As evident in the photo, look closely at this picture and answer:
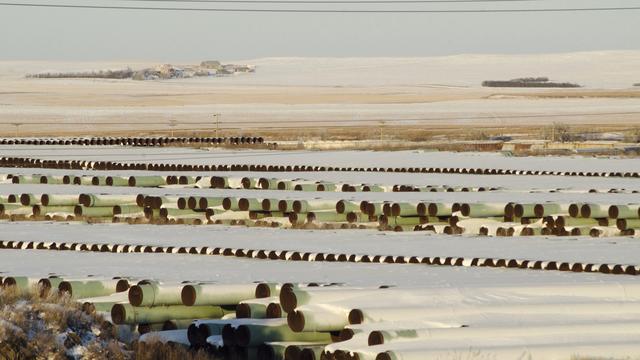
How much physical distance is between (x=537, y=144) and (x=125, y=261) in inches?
1475

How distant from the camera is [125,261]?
67.1ft

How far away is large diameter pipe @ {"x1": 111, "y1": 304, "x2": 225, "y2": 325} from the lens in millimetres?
14784

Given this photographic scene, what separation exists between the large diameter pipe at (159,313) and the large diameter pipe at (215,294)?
0.17m

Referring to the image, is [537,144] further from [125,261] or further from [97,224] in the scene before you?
[125,261]

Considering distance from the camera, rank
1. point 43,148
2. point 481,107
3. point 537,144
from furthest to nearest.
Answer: point 481,107 → point 537,144 → point 43,148

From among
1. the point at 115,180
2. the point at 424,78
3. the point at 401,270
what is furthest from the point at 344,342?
Result: the point at 424,78

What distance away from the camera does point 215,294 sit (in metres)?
15.2

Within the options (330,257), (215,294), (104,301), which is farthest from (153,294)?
(330,257)

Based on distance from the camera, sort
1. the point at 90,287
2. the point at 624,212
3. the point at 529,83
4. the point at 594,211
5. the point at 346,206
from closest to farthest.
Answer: the point at 90,287, the point at 624,212, the point at 594,211, the point at 346,206, the point at 529,83

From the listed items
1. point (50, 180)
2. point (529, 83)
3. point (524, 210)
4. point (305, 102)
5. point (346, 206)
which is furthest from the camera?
point (529, 83)

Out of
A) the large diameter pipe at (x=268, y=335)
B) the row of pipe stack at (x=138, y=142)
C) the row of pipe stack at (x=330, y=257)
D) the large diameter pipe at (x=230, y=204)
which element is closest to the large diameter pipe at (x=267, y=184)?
the large diameter pipe at (x=230, y=204)

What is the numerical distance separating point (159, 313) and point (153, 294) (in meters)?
0.21

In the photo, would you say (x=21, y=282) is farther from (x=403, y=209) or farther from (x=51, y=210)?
(x=51, y=210)

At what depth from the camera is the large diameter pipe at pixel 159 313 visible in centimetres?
1478
